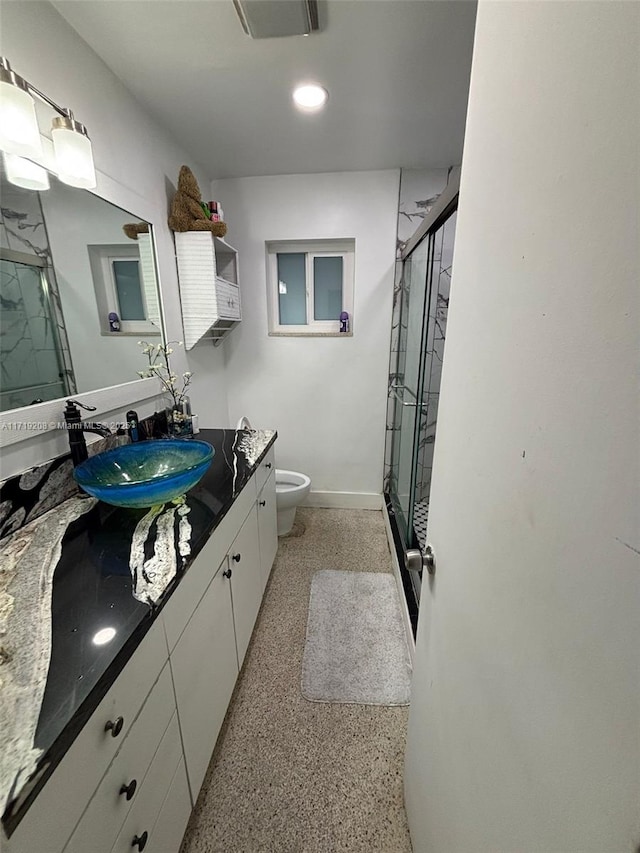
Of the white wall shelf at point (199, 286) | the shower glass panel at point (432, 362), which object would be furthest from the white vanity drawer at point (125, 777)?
the white wall shelf at point (199, 286)

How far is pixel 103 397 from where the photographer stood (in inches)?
51.3

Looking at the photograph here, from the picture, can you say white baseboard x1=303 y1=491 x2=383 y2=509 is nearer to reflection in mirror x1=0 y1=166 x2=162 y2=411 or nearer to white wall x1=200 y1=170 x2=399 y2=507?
white wall x1=200 y1=170 x2=399 y2=507

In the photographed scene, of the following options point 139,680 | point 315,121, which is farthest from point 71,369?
point 315,121

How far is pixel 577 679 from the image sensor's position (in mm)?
323

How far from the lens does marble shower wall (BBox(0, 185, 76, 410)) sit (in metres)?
0.95

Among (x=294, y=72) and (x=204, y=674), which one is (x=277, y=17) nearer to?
(x=294, y=72)

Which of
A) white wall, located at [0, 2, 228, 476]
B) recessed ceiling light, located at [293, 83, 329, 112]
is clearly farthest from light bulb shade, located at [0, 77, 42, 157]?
recessed ceiling light, located at [293, 83, 329, 112]

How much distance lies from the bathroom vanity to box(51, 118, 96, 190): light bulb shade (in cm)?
109

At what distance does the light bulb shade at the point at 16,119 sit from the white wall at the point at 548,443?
113 cm

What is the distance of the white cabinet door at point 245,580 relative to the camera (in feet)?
4.11

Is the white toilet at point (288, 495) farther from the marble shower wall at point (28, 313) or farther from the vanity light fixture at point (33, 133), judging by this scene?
the vanity light fixture at point (33, 133)

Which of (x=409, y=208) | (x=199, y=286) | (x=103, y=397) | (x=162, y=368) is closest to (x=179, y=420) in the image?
(x=162, y=368)

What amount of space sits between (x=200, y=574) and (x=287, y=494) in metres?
1.15

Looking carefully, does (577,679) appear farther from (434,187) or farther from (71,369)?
(434,187)
